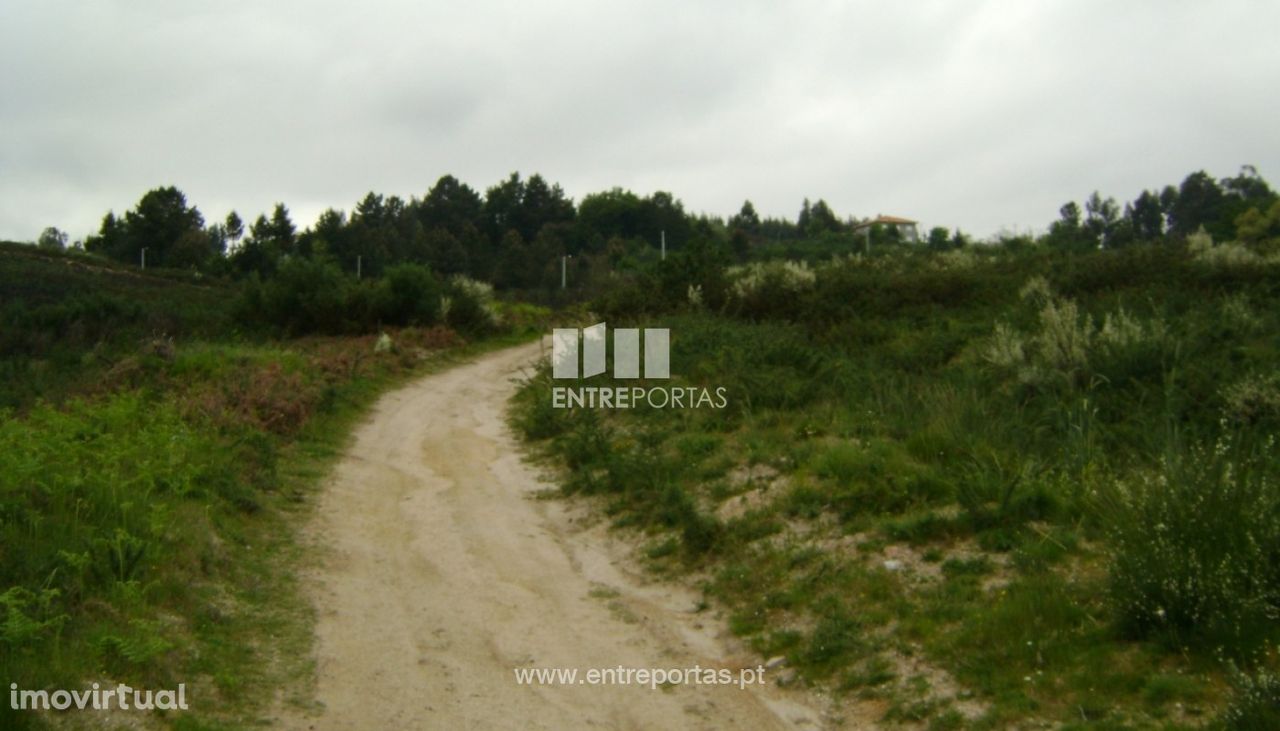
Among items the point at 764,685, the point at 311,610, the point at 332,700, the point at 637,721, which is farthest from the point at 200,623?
the point at 764,685

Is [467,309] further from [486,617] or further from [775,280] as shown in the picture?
[486,617]

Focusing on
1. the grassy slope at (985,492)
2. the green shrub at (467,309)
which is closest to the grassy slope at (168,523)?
the grassy slope at (985,492)

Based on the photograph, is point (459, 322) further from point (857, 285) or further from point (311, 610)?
point (311, 610)

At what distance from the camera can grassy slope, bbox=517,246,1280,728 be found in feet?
19.2

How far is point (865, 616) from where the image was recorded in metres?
7.28

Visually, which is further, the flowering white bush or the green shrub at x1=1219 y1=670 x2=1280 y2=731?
the flowering white bush

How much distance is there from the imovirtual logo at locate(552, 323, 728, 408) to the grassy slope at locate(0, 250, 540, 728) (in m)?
3.77

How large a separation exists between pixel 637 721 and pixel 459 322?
85.0ft

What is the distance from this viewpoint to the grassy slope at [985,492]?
19.2 ft

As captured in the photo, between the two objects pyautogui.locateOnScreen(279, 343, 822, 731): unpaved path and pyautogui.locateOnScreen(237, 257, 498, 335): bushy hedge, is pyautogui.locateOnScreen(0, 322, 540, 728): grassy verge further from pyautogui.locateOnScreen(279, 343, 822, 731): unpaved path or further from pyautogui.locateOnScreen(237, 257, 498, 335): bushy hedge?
pyautogui.locateOnScreen(237, 257, 498, 335): bushy hedge

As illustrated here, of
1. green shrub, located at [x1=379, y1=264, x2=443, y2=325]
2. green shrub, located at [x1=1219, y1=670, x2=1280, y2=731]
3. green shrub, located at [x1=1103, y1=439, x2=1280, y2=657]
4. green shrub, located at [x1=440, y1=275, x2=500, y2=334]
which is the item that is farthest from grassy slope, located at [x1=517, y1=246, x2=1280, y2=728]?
green shrub, located at [x1=440, y1=275, x2=500, y2=334]

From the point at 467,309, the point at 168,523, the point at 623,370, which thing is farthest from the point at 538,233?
the point at 168,523

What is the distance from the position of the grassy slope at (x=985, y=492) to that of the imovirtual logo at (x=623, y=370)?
432mm

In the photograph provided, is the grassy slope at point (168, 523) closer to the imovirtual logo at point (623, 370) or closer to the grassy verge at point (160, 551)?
the grassy verge at point (160, 551)
